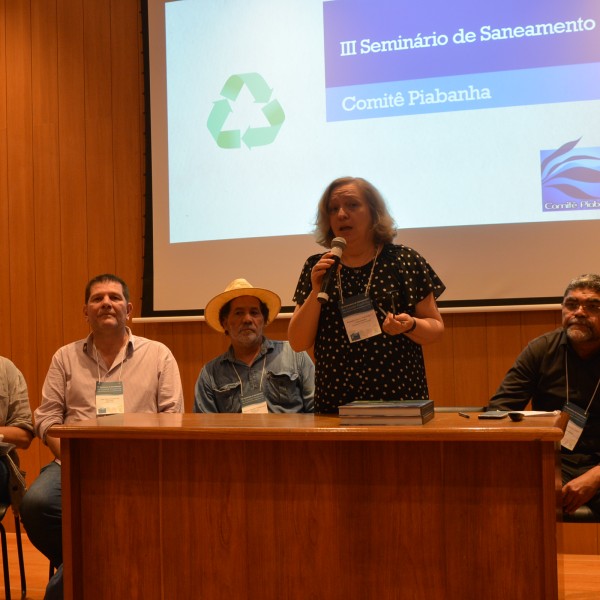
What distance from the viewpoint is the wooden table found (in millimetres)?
1839

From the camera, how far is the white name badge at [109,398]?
3117 mm

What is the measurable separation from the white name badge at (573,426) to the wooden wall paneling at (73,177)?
9.06 ft

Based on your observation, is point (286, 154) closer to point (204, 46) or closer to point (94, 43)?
point (204, 46)

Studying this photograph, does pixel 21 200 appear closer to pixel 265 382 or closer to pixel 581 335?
pixel 265 382

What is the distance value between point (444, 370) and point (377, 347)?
1.58 m

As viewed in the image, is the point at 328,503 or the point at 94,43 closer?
the point at 328,503

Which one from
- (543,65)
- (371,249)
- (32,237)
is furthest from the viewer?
(32,237)

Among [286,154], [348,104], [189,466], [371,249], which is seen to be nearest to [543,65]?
[348,104]

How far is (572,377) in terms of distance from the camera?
9.75ft

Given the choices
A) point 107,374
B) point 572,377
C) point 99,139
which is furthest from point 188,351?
point 572,377

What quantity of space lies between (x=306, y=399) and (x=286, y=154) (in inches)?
57.7

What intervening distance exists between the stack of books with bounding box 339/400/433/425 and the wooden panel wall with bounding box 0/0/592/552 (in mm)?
2288

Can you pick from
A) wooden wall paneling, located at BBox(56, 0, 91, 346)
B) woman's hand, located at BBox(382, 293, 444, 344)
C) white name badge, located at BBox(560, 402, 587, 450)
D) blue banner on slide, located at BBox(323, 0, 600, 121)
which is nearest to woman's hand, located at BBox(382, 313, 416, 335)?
woman's hand, located at BBox(382, 293, 444, 344)

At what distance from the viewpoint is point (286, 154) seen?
4.03 metres
